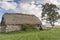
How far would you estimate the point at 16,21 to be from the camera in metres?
50.9

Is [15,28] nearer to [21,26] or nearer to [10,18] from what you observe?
[21,26]

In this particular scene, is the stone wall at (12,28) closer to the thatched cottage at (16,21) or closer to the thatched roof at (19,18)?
the thatched cottage at (16,21)

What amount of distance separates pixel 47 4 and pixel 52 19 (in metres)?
6.14

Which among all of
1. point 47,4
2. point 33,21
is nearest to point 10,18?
point 33,21

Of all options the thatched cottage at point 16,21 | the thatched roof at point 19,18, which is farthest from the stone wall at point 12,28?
the thatched roof at point 19,18

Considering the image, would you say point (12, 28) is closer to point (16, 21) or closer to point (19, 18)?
point (16, 21)

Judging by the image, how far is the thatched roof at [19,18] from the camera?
50562 mm

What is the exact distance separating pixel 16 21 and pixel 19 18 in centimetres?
306

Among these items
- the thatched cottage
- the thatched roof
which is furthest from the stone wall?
the thatched roof

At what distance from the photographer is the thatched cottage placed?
154 feet

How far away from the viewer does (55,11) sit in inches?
2544

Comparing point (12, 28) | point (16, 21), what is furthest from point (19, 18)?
point (12, 28)

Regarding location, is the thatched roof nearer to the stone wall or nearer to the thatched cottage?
the thatched cottage

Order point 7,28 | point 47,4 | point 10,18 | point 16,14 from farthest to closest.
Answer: point 47,4, point 16,14, point 10,18, point 7,28
